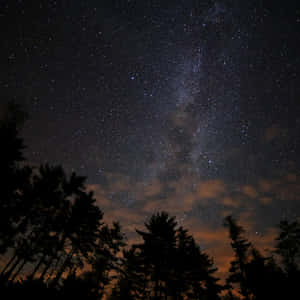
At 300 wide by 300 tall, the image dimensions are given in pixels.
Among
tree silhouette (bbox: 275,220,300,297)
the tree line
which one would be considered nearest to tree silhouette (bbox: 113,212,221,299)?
the tree line

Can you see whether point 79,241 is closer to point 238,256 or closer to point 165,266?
point 165,266

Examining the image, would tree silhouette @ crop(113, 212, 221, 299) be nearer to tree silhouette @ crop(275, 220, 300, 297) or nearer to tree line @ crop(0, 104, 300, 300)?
tree line @ crop(0, 104, 300, 300)

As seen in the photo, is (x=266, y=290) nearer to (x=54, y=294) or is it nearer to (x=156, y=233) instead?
(x=156, y=233)

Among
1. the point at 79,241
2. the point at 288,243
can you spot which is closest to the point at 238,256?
the point at 288,243

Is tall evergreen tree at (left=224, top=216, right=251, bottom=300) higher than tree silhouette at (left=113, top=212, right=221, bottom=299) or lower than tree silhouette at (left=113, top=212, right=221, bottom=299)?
higher

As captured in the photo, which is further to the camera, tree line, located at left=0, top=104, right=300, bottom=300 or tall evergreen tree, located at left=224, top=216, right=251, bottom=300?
tall evergreen tree, located at left=224, top=216, right=251, bottom=300

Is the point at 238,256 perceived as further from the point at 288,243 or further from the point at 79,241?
the point at 79,241

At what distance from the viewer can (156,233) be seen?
1557 cm

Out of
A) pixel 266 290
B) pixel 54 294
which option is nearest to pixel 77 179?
pixel 54 294

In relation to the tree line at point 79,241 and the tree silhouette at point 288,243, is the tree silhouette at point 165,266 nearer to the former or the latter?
the tree line at point 79,241

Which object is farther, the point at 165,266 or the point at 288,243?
the point at 288,243

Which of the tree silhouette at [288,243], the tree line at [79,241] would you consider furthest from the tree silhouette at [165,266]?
the tree silhouette at [288,243]

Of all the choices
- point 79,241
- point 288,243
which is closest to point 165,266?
point 79,241

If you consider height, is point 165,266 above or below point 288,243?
below
